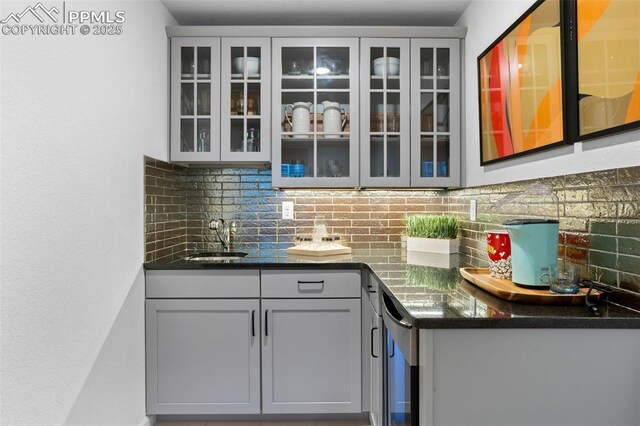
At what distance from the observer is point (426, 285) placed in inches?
61.6

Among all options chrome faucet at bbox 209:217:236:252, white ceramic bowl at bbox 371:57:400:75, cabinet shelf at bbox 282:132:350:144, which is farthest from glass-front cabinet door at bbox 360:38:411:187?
chrome faucet at bbox 209:217:236:252

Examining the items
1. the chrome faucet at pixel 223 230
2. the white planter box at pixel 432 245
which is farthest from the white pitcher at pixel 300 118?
the white planter box at pixel 432 245

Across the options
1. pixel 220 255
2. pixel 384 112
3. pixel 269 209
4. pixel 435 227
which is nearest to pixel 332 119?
pixel 384 112

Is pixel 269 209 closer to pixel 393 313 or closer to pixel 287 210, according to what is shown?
pixel 287 210

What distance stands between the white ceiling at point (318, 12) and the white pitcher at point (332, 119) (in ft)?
1.83

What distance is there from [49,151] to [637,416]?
192cm

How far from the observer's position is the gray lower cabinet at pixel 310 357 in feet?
7.28

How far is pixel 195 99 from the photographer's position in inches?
102

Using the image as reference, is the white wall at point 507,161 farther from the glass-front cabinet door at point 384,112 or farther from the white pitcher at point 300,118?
the white pitcher at point 300,118

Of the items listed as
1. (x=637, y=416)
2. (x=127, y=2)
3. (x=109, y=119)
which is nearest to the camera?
(x=637, y=416)

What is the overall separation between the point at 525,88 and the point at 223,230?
2.02 meters

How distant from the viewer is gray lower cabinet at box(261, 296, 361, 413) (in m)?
2.22

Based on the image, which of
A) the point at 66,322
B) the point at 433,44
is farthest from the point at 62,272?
the point at 433,44

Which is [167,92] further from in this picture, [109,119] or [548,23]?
[548,23]
